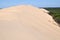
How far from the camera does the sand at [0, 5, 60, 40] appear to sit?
35.1 inches

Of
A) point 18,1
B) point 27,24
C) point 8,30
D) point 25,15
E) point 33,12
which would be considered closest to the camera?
point 8,30

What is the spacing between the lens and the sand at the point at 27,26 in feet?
2.92

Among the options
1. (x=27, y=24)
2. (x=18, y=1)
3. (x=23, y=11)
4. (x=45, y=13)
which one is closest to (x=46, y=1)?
(x=18, y=1)

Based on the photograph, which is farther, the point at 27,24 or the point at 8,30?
Result: the point at 27,24

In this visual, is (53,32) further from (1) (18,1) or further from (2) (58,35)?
(1) (18,1)

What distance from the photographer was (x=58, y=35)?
1.09 metres

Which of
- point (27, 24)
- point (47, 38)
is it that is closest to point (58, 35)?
point (47, 38)

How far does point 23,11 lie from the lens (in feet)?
4.00

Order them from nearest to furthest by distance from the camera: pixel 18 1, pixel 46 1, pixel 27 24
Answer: pixel 27 24, pixel 18 1, pixel 46 1

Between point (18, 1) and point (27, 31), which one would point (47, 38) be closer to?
point (27, 31)

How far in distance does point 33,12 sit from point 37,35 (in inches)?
13.9

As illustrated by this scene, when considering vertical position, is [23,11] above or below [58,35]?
above

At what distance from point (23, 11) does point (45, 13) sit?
0.23 m

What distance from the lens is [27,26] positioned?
1011mm
